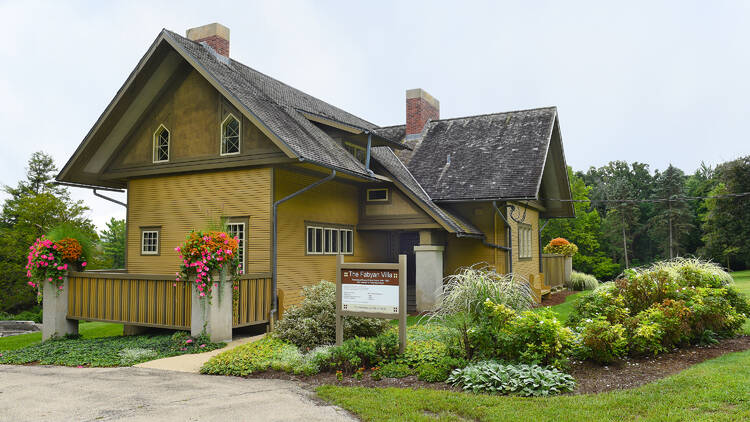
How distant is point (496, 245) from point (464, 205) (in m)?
1.69

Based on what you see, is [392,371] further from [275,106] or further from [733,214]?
[733,214]

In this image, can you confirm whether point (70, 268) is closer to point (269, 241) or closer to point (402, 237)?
point (269, 241)

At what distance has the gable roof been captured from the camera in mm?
16484

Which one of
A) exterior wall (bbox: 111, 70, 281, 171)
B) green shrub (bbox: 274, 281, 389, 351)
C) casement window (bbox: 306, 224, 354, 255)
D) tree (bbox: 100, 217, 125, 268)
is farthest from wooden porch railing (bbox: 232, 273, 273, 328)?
tree (bbox: 100, 217, 125, 268)

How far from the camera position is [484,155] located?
1831 cm

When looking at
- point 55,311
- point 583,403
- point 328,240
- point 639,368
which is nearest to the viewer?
point 583,403

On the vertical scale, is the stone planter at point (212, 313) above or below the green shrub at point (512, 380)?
above

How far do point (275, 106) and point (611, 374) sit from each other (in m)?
10.7

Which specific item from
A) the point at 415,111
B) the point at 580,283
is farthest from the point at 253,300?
the point at 580,283

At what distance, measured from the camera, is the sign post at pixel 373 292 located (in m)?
8.48

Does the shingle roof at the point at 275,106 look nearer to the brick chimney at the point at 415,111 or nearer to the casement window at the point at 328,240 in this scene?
the casement window at the point at 328,240

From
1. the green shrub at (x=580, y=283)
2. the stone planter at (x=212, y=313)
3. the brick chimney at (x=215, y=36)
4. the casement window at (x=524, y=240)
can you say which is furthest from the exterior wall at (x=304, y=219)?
the green shrub at (x=580, y=283)

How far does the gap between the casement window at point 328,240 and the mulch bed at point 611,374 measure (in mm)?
6214

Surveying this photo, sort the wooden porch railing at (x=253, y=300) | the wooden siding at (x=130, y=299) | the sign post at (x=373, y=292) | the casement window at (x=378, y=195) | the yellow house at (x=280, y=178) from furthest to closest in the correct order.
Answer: the casement window at (x=378, y=195)
the yellow house at (x=280, y=178)
the wooden porch railing at (x=253, y=300)
the wooden siding at (x=130, y=299)
the sign post at (x=373, y=292)
